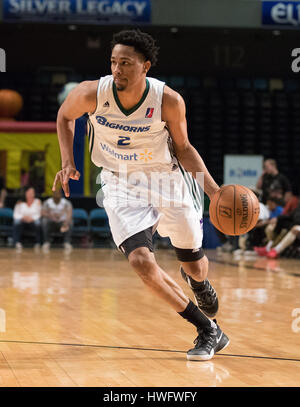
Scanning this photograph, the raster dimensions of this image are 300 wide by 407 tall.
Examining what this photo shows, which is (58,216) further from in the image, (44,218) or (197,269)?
(197,269)

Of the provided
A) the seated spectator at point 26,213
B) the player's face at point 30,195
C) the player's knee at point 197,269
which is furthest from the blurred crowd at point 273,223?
the player's knee at point 197,269

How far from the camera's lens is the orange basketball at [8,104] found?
604 inches

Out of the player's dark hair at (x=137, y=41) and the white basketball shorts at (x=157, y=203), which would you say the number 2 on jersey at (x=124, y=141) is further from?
the player's dark hair at (x=137, y=41)

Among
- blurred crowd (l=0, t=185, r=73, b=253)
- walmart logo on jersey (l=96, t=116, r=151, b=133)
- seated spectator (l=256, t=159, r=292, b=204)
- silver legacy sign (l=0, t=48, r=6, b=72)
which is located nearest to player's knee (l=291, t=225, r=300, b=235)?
seated spectator (l=256, t=159, r=292, b=204)

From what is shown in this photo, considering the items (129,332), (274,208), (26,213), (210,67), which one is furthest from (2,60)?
(129,332)

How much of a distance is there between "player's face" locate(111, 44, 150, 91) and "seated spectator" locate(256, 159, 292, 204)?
27.1 ft

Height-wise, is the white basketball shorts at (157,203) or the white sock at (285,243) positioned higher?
the white basketball shorts at (157,203)

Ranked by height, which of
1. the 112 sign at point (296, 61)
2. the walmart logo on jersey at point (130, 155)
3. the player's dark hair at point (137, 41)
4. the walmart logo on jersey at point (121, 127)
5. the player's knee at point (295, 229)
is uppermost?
the 112 sign at point (296, 61)

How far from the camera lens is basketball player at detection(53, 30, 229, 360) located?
3.68 m

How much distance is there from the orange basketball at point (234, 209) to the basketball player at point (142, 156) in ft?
0.28

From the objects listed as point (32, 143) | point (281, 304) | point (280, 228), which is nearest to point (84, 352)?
point (281, 304)

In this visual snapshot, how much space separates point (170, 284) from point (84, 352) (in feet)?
2.03

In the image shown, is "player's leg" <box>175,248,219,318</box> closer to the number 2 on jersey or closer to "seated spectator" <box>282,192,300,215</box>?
the number 2 on jersey

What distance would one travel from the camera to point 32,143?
14734mm
